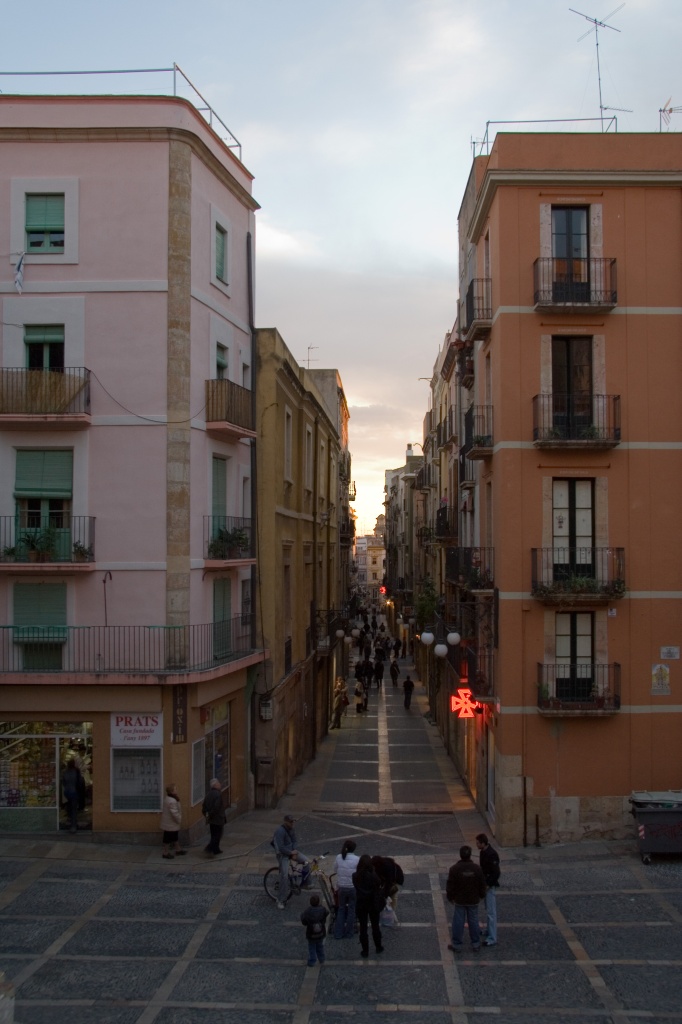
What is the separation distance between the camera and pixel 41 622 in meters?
Result: 20.5

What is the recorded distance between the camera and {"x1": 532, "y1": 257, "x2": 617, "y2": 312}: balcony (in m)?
20.3

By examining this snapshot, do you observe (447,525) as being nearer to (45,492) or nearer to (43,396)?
(45,492)

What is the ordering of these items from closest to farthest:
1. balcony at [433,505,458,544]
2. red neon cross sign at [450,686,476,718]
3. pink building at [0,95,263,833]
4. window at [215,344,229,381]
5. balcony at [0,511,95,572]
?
balcony at [0,511,95,572], pink building at [0,95,263,833], red neon cross sign at [450,686,476,718], window at [215,344,229,381], balcony at [433,505,458,544]

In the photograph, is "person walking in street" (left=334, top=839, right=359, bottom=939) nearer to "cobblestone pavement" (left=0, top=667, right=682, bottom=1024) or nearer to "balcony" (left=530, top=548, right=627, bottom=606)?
"cobblestone pavement" (left=0, top=667, right=682, bottom=1024)

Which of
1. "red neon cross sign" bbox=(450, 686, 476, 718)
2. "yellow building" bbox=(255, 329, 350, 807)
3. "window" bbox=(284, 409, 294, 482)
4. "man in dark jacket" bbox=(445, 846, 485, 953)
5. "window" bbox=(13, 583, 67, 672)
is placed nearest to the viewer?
"man in dark jacket" bbox=(445, 846, 485, 953)

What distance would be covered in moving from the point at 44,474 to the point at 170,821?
779 centimetres

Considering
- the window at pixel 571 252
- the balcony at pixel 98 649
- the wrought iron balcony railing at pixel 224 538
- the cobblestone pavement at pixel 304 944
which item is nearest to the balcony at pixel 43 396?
the wrought iron balcony railing at pixel 224 538

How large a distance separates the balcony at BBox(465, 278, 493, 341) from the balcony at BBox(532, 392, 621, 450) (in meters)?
2.71

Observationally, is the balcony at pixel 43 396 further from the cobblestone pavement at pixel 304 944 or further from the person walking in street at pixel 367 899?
the person walking in street at pixel 367 899

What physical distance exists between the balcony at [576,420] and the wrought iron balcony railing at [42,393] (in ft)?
32.0

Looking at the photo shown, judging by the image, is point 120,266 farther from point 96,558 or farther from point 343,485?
point 343,485

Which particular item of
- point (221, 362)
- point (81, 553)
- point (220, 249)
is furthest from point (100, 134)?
point (81, 553)

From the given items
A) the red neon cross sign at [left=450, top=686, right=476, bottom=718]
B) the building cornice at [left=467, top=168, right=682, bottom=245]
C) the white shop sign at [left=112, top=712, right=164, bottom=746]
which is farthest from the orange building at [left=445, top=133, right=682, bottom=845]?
the white shop sign at [left=112, top=712, right=164, bottom=746]

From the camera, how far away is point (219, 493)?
73.8ft
